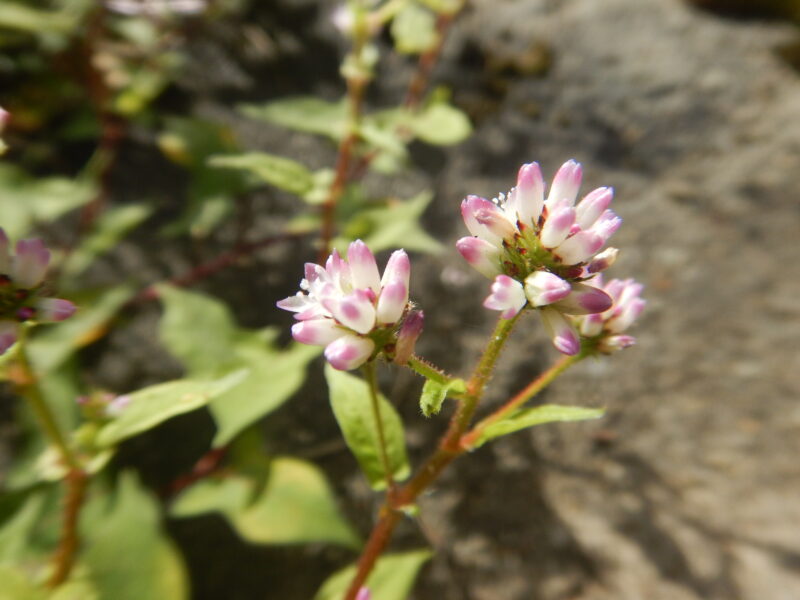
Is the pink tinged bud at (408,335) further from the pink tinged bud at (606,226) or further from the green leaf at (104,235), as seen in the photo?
the green leaf at (104,235)

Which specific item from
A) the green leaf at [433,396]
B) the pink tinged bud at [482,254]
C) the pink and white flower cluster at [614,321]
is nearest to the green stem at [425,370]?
the green leaf at [433,396]

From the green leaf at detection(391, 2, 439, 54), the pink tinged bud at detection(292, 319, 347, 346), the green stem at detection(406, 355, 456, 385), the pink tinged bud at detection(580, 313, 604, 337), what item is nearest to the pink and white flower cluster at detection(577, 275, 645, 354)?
the pink tinged bud at detection(580, 313, 604, 337)

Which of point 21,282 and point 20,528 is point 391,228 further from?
point 20,528

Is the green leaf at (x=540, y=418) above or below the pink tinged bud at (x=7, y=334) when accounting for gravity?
below

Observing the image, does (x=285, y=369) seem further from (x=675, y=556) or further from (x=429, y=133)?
(x=675, y=556)

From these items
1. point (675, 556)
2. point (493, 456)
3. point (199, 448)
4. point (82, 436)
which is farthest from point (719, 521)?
point (82, 436)

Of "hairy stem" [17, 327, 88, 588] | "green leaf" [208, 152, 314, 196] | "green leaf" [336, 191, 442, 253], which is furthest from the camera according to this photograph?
"green leaf" [336, 191, 442, 253]

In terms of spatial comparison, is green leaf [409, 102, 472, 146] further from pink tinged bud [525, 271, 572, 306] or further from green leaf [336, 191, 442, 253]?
pink tinged bud [525, 271, 572, 306]
